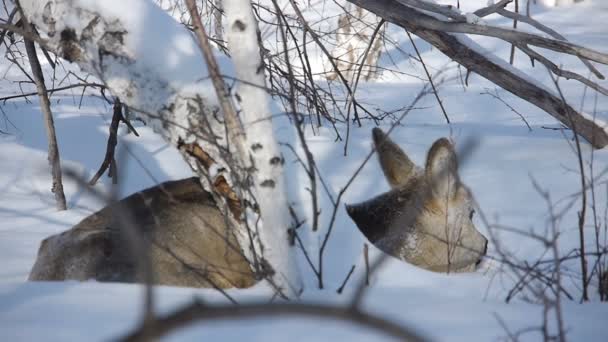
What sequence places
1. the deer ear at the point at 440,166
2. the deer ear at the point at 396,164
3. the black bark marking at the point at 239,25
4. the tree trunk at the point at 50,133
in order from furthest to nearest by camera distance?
the tree trunk at the point at 50,133 < the deer ear at the point at 396,164 < the deer ear at the point at 440,166 < the black bark marking at the point at 239,25

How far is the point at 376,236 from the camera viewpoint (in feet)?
11.1

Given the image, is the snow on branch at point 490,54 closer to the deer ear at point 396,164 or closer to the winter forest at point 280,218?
the winter forest at point 280,218

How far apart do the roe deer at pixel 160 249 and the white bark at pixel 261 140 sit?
7.5 inches

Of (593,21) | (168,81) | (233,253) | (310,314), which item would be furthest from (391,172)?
(593,21)

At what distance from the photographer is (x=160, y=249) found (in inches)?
113

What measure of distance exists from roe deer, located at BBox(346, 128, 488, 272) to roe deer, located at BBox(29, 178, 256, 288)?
0.73m

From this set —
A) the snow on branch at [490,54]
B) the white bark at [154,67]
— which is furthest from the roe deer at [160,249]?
the snow on branch at [490,54]

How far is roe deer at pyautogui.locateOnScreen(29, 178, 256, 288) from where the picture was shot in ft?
9.21

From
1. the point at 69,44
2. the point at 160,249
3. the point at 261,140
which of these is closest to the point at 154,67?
the point at 69,44

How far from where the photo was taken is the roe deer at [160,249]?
281 cm

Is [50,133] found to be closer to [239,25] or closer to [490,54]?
[239,25]

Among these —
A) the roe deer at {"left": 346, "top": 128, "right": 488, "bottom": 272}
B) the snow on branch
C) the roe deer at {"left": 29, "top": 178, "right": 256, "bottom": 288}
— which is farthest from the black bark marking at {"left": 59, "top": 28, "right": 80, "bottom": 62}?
the snow on branch

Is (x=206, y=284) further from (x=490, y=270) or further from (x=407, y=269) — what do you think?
(x=490, y=270)

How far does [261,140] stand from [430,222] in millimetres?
1151
